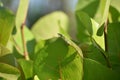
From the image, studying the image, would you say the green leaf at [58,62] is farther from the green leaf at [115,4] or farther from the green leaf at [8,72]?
the green leaf at [115,4]

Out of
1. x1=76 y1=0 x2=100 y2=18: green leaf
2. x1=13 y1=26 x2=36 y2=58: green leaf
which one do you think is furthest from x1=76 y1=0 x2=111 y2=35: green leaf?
x1=13 y1=26 x2=36 y2=58: green leaf

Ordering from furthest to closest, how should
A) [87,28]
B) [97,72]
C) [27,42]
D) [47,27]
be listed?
1. [47,27]
2. [27,42]
3. [87,28]
4. [97,72]

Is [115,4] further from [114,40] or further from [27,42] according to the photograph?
[27,42]

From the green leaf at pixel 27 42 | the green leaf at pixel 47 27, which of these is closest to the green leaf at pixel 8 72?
the green leaf at pixel 27 42

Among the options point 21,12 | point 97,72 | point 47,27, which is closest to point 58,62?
point 97,72

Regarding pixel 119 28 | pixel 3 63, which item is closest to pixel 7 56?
pixel 3 63

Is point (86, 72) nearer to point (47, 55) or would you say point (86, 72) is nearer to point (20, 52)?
point (47, 55)
